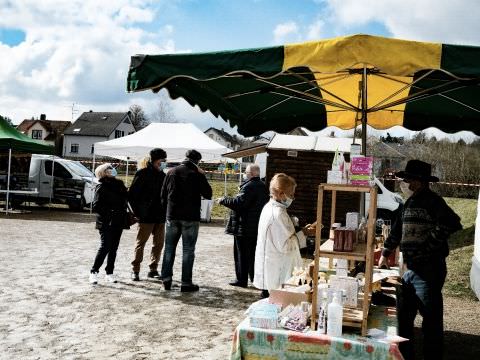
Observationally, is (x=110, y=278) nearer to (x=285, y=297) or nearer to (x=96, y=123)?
(x=285, y=297)

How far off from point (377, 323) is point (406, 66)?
5.37 ft

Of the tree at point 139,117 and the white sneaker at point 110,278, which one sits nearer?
the white sneaker at point 110,278

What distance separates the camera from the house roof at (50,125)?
78.4 metres

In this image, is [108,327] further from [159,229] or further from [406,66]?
[406,66]

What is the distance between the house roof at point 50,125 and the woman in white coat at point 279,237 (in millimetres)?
77792

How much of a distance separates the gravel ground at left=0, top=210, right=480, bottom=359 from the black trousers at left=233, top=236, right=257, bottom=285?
28cm

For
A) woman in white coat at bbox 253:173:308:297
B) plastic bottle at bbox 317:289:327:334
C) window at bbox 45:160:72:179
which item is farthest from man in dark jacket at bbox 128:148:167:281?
window at bbox 45:160:72:179

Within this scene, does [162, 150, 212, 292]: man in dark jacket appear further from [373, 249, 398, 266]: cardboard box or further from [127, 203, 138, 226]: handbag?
[373, 249, 398, 266]: cardboard box

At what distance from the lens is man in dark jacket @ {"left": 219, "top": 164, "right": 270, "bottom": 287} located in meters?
7.46

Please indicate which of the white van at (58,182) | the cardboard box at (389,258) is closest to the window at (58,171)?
the white van at (58,182)

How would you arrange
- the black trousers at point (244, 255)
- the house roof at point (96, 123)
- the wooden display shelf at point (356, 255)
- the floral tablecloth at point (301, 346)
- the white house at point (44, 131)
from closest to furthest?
the floral tablecloth at point (301, 346)
the wooden display shelf at point (356, 255)
the black trousers at point (244, 255)
the house roof at point (96, 123)
the white house at point (44, 131)

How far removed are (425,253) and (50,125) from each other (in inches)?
3199

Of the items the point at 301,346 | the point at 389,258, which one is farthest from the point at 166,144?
the point at 301,346

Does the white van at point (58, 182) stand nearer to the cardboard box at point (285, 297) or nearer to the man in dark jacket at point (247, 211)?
the man in dark jacket at point (247, 211)
